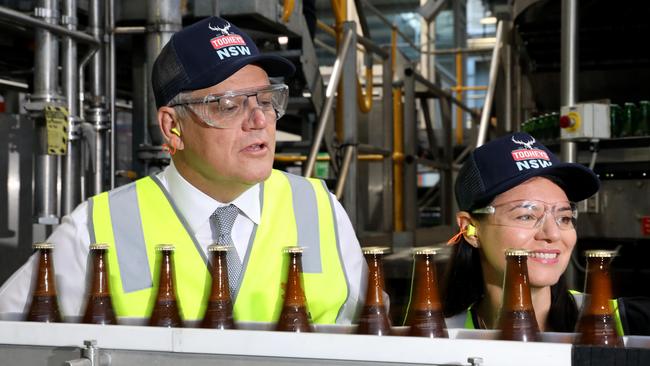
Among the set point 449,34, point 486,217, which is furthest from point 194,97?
point 449,34

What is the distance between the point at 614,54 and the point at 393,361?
523 centimetres

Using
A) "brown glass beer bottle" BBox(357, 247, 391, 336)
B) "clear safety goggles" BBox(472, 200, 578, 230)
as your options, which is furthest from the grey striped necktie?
"clear safety goggles" BBox(472, 200, 578, 230)

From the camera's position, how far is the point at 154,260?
1.96 meters

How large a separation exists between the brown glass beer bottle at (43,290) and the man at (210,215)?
143 millimetres

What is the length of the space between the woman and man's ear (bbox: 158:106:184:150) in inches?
27.6

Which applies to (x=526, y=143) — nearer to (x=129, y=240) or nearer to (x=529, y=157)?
(x=529, y=157)

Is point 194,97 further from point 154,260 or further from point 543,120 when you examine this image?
point 543,120

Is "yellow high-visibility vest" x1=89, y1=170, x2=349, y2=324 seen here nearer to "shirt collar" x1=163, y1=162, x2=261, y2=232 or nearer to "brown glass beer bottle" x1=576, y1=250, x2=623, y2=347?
"shirt collar" x1=163, y1=162, x2=261, y2=232

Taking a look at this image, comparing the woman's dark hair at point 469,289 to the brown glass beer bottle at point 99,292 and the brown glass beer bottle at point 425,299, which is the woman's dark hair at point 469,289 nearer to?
the brown glass beer bottle at point 425,299

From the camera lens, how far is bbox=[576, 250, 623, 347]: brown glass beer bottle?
1.43 m

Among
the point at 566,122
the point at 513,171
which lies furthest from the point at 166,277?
the point at 566,122

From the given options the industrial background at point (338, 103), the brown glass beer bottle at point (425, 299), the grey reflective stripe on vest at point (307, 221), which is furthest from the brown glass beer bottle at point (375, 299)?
the industrial background at point (338, 103)

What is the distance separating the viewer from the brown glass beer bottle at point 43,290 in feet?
5.83

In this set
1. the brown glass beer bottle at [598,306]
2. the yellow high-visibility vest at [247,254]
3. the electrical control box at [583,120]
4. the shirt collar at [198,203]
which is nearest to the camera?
the brown glass beer bottle at [598,306]
